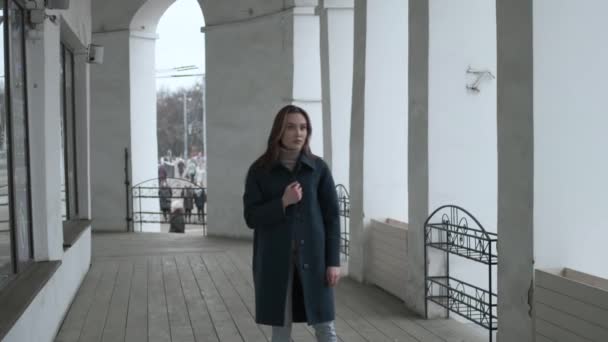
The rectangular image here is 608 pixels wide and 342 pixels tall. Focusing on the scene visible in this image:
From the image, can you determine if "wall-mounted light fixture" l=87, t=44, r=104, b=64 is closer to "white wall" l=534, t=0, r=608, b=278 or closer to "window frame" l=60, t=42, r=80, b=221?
"window frame" l=60, t=42, r=80, b=221

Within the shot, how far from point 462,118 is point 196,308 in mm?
3044

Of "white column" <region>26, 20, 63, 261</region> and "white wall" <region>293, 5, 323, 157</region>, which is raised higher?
"white wall" <region>293, 5, 323, 157</region>

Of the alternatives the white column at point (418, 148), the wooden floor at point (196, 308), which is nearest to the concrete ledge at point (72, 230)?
the wooden floor at point (196, 308)

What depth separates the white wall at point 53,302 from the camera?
5.11 m

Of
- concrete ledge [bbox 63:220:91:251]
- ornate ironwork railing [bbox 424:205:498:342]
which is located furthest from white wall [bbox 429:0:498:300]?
concrete ledge [bbox 63:220:91:251]

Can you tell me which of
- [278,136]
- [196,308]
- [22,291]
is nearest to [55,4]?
[22,291]

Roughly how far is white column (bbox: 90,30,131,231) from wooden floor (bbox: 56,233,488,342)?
150 inches

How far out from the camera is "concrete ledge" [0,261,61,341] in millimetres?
4624

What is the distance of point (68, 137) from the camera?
10.5 m

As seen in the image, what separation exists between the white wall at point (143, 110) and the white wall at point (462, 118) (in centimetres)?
917

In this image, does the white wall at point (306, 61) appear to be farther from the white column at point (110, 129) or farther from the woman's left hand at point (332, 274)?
the woman's left hand at point (332, 274)

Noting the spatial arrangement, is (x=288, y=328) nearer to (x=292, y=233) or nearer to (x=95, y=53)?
(x=292, y=233)

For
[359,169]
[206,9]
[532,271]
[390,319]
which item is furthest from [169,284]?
[206,9]

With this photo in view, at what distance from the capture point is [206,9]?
46.8 feet
